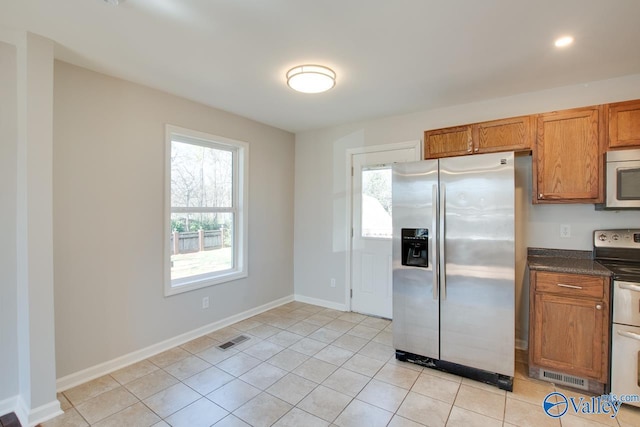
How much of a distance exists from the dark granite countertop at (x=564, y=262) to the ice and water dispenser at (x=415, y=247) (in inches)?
31.8

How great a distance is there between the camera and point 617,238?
2.54 metres

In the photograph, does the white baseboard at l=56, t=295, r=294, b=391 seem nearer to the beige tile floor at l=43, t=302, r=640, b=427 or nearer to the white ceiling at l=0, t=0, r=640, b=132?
the beige tile floor at l=43, t=302, r=640, b=427

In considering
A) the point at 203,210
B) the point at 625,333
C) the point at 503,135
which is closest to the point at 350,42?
the point at 503,135

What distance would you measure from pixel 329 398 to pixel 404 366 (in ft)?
2.70

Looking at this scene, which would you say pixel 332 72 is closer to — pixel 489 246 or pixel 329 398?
pixel 489 246

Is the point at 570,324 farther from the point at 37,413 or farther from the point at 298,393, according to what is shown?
the point at 37,413

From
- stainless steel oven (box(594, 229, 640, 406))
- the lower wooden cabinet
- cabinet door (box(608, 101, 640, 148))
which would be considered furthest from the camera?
cabinet door (box(608, 101, 640, 148))

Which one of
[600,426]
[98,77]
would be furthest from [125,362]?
[600,426]

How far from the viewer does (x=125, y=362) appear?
2676 mm

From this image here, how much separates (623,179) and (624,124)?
1.39ft

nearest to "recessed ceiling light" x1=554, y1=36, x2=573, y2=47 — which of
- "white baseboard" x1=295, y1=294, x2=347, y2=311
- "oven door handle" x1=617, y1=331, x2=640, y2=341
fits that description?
"oven door handle" x1=617, y1=331, x2=640, y2=341

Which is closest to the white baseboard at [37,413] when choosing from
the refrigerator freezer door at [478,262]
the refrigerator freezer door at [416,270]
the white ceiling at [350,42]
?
the white ceiling at [350,42]

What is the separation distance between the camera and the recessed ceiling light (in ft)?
6.48

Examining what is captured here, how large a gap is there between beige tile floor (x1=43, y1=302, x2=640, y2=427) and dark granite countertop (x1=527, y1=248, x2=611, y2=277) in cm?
91
